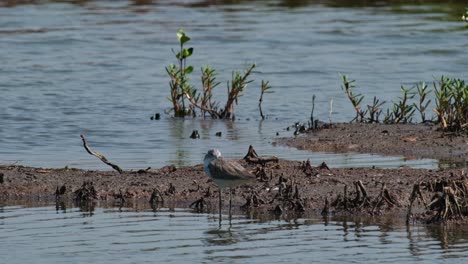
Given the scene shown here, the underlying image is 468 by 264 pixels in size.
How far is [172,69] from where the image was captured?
56.8 ft

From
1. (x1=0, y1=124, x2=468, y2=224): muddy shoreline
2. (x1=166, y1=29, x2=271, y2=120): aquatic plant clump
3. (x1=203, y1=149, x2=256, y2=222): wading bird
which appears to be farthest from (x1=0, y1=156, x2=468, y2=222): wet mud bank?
(x1=166, y1=29, x2=271, y2=120): aquatic plant clump

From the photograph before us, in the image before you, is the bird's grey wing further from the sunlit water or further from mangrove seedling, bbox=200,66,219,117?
mangrove seedling, bbox=200,66,219,117

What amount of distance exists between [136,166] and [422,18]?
19.4 meters

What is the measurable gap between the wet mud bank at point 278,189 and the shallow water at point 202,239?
0.88ft

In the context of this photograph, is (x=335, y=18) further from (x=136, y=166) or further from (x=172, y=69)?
(x=136, y=166)

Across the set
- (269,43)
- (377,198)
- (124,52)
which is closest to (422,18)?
(269,43)

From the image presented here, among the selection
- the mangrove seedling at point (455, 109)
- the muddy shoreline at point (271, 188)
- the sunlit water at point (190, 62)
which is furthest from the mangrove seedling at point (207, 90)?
the muddy shoreline at point (271, 188)

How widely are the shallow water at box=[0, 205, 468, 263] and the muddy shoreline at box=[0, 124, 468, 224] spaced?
28 centimetres

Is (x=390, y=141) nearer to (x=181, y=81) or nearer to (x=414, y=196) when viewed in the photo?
(x=181, y=81)

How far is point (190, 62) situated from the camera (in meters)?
24.0

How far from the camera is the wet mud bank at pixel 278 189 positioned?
1066 cm

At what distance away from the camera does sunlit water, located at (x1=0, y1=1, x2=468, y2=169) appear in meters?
15.6

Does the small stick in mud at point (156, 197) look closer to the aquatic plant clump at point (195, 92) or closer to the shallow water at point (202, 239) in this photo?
the shallow water at point (202, 239)

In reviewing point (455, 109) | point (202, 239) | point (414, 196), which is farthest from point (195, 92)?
point (202, 239)
